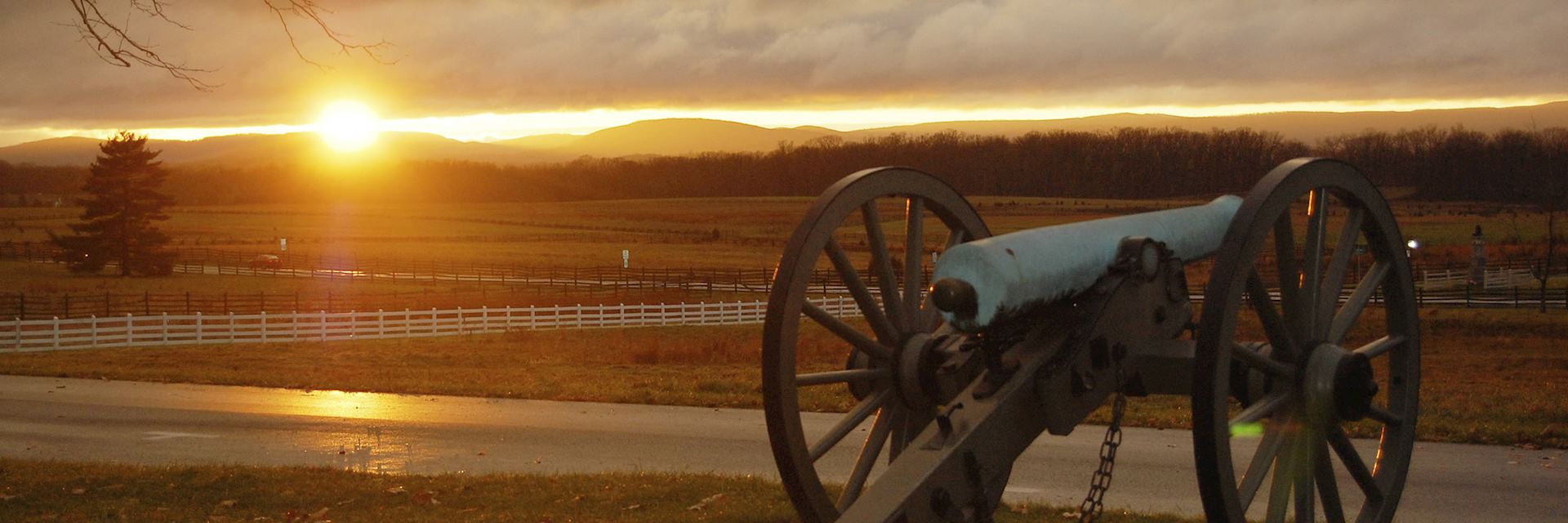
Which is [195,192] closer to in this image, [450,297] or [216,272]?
[216,272]

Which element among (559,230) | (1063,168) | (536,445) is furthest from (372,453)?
(559,230)

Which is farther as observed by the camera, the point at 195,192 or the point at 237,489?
the point at 195,192

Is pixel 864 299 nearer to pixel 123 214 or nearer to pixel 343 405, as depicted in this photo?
pixel 343 405

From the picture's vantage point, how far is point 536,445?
11.6 m

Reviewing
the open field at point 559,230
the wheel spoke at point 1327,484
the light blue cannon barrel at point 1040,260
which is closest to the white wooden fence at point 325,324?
the open field at point 559,230

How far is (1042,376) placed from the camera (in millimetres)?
5180

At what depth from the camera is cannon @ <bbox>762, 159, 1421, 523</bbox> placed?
487 cm

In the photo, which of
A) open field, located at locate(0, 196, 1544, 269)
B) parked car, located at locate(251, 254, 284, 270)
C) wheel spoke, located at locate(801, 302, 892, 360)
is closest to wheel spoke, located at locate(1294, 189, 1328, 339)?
wheel spoke, located at locate(801, 302, 892, 360)

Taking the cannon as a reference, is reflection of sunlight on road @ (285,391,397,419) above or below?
below

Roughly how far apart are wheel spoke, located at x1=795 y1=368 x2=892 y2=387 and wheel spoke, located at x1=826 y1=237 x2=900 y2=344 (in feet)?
0.51

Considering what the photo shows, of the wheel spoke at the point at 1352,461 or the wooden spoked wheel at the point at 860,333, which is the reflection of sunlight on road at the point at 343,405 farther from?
the wheel spoke at the point at 1352,461

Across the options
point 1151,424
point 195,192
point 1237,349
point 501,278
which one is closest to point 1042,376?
Answer: point 1237,349

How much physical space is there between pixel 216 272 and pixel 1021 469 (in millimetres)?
55730

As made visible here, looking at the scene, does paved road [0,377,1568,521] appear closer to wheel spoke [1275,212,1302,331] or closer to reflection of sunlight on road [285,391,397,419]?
reflection of sunlight on road [285,391,397,419]
